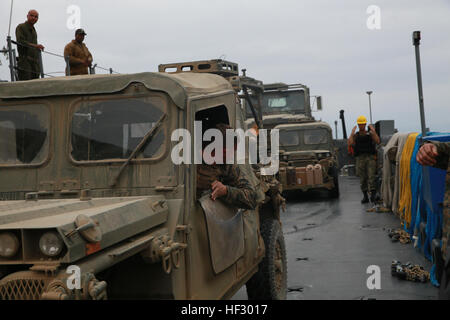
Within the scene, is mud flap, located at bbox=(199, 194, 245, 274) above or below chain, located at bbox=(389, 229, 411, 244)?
above

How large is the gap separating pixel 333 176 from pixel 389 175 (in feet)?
14.0

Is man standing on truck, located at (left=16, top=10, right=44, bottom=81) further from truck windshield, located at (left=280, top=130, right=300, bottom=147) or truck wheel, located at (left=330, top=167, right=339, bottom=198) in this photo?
truck wheel, located at (left=330, top=167, right=339, bottom=198)

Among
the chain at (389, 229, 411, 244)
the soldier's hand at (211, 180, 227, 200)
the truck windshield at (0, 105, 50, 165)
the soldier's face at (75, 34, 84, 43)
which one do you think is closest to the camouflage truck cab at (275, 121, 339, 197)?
the chain at (389, 229, 411, 244)

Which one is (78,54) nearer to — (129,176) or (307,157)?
(129,176)

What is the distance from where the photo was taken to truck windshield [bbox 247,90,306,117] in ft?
61.7

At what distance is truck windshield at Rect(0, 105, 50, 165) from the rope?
5662 mm

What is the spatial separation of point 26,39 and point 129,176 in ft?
22.4

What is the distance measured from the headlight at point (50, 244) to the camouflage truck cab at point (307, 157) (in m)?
12.3

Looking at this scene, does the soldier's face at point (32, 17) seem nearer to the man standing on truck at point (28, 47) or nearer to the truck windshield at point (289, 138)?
the man standing on truck at point (28, 47)

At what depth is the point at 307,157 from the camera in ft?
49.3

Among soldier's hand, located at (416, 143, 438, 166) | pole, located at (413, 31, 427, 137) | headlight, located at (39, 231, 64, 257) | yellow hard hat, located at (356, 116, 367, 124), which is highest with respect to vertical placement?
yellow hard hat, located at (356, 116, 367, 124)

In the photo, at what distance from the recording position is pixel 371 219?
1082 centimetres

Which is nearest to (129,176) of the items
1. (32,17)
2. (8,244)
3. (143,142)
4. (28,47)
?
(143,142)

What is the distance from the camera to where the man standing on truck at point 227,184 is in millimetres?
3973
